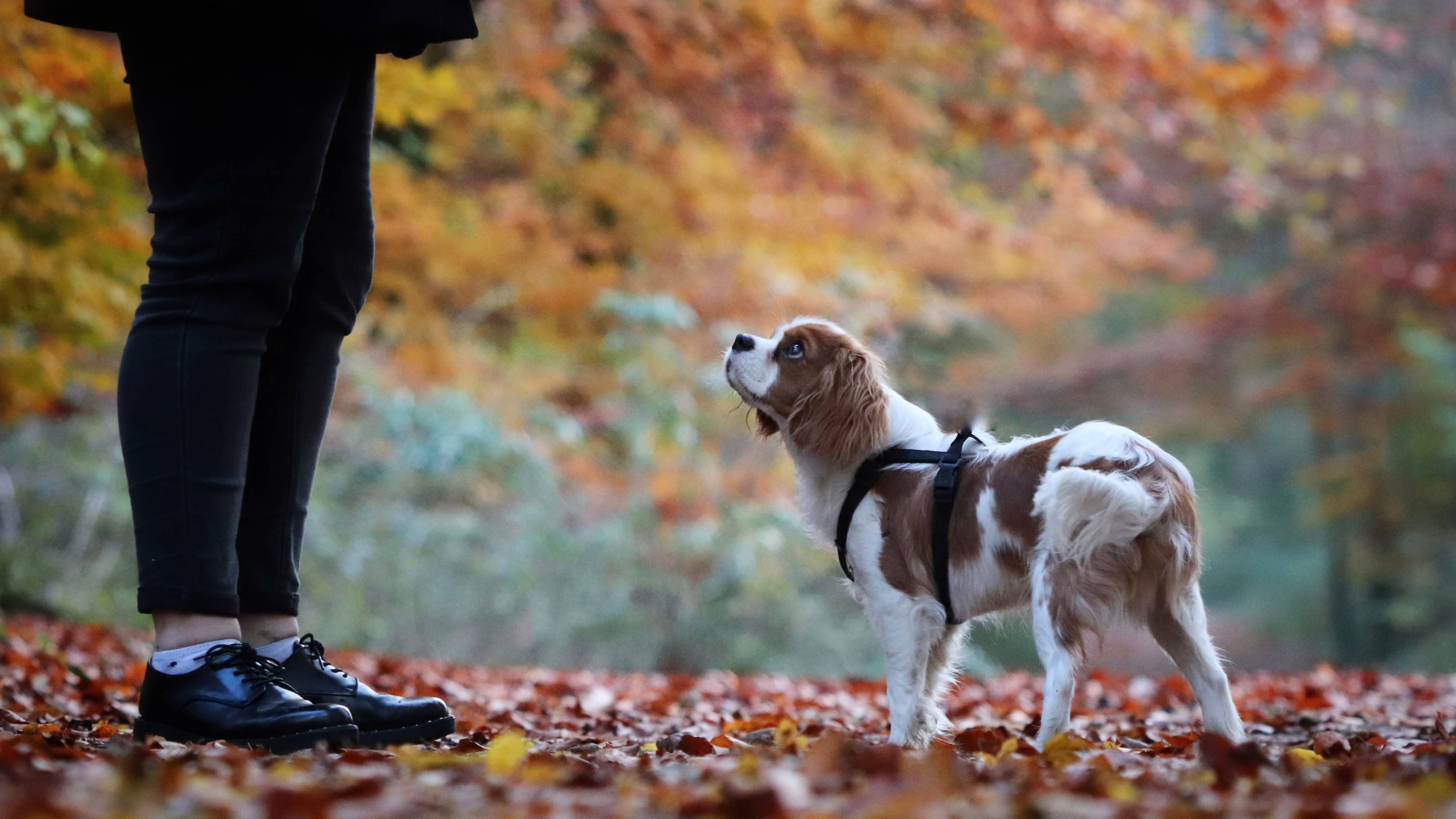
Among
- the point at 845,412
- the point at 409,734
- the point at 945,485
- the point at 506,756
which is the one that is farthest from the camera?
the point at 845,412

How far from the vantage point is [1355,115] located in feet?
37.9

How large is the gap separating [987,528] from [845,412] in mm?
510

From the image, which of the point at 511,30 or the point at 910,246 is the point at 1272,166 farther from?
the point at 511,30

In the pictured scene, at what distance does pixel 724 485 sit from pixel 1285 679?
3.74 metres

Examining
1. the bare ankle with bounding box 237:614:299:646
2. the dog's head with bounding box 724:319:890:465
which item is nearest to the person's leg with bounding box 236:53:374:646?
the bare ankle with bounding box 237:614:299:646

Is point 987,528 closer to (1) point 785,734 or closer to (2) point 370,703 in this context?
(1) point 785,734

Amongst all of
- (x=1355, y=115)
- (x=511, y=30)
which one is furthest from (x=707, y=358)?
(x=1355, y=115)

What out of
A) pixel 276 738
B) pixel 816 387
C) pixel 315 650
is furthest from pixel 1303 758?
pixel 315 650

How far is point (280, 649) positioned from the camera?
2389mm

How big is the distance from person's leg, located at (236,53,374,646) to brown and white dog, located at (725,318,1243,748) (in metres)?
1.08

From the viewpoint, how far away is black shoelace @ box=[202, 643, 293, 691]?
208 centimetres

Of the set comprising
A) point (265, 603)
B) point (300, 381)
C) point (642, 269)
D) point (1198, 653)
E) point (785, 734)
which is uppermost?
point (642, 269)

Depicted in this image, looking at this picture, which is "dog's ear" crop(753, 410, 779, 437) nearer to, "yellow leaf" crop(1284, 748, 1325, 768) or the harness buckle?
the harness buckle

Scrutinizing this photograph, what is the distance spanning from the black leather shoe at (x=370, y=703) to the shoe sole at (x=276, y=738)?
0.56ft
